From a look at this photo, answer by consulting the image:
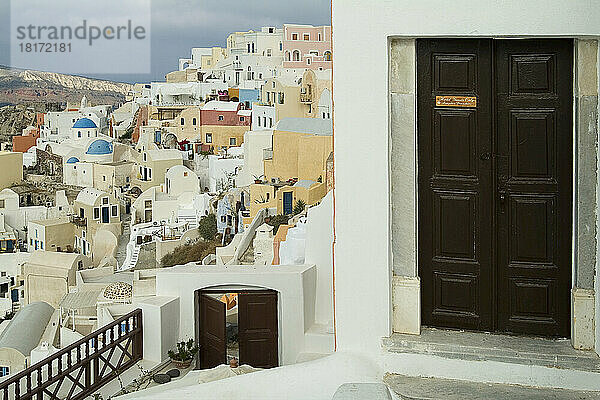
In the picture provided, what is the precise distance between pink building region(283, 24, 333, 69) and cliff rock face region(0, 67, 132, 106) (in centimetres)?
1093

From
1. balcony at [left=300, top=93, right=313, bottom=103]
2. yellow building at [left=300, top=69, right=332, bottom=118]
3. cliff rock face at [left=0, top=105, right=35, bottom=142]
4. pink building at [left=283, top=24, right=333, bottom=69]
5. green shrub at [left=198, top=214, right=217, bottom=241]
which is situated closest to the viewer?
green shrub at [left=198, top=214, right=217, bottom=241]

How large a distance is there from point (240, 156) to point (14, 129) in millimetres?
16747

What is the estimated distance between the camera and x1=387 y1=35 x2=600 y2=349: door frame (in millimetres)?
4188

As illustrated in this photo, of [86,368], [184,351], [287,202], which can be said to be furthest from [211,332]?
[287,202]

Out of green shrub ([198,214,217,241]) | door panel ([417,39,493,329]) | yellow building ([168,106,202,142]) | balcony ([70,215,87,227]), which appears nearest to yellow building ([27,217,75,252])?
balcony ([70,215,87,227])

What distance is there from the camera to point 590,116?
4.18 metres

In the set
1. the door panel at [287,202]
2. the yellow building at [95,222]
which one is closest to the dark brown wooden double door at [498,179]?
the door panel at [287,202]

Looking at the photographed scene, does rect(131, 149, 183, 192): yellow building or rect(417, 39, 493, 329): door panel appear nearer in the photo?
rect(417, 39, 493, 329): door panel

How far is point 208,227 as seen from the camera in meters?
30.7

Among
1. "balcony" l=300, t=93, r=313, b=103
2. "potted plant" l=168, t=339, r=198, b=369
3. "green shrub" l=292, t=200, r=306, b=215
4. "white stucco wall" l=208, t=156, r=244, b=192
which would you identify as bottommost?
"potted plant" l=168, t=339, r=198, b=369

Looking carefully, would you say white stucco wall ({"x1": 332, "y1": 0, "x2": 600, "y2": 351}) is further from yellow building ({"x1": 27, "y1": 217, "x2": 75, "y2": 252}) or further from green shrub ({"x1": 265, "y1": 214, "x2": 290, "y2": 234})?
yellow building ({"x1": 27, "y1": 217, "x2": 75, "y2": 252})

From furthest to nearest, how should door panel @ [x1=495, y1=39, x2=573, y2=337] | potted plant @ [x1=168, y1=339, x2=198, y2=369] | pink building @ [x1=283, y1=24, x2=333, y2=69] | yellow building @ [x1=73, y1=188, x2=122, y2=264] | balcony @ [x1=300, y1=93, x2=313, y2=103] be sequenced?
pink building @ [x1=283, y1=24, x2=333, y2=69] → balcony @ [x1=300, y1=93, x2=313, y2=103] → yellow building @ [x1=73, y1=188, x2=122, y2=264] → potted plant @ [x1=168, y1=339, x2=198, y2=369] → door panel @ [x1=495, y1=39, x2=573, y2=337]

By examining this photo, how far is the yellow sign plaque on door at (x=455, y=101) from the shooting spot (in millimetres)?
4398

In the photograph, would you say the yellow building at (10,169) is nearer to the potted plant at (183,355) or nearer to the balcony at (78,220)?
the balcony at (78,220)
